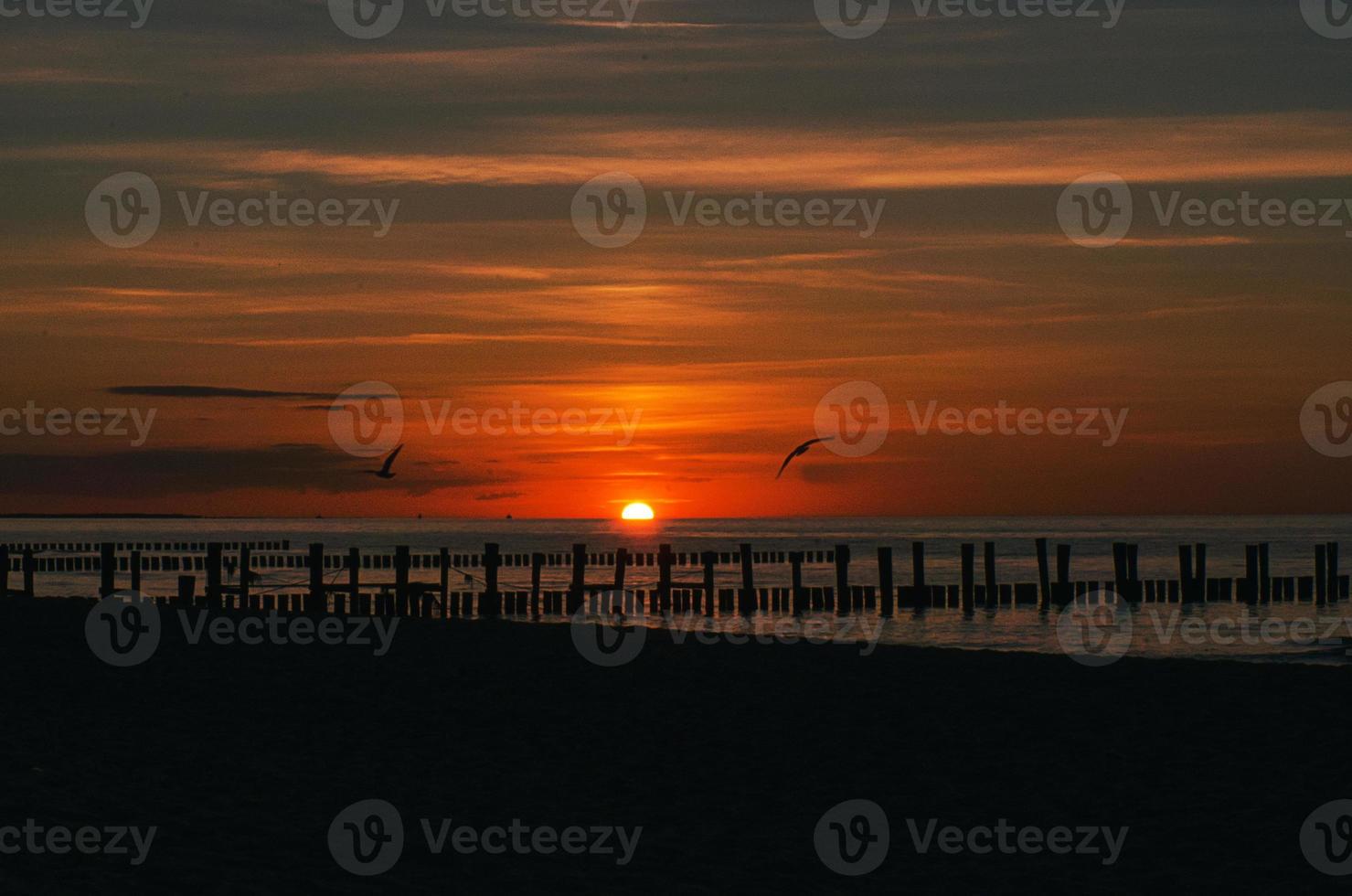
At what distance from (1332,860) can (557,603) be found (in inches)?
1162

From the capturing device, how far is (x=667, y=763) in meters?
12.8

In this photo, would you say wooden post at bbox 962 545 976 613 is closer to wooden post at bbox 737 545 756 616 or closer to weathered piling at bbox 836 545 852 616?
weathered piling at bbox 836 545 852 616

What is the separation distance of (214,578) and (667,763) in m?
22.9

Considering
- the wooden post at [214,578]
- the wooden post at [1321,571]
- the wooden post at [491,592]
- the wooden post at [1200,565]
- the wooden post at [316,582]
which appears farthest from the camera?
the wooden post at [1321,571]

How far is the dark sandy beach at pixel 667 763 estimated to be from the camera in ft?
30.9

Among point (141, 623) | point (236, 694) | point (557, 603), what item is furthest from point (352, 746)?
point (557, 603)

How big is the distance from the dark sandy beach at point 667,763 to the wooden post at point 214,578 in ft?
39.6

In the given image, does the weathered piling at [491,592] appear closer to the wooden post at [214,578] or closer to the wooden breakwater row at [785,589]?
the wooden breakwater row at [785,589]

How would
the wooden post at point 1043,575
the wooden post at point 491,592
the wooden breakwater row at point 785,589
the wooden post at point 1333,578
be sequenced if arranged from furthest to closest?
the wooden post at point 1333,578 → the wooden post at point 1043,575 → the wooden breakwater row at point 785,589 → the wooden post at point 491,592

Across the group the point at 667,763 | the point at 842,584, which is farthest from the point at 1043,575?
the point at 667,763

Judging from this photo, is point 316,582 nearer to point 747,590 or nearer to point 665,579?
point 665,579

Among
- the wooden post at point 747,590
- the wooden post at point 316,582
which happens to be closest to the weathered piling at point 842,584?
the wooden post at point 747,590

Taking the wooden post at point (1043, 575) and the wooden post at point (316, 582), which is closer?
the wooden post at point (316, 582)

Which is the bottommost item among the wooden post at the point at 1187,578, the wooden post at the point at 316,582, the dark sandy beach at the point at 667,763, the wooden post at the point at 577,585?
the dark sandy beach at the point at 667,763
